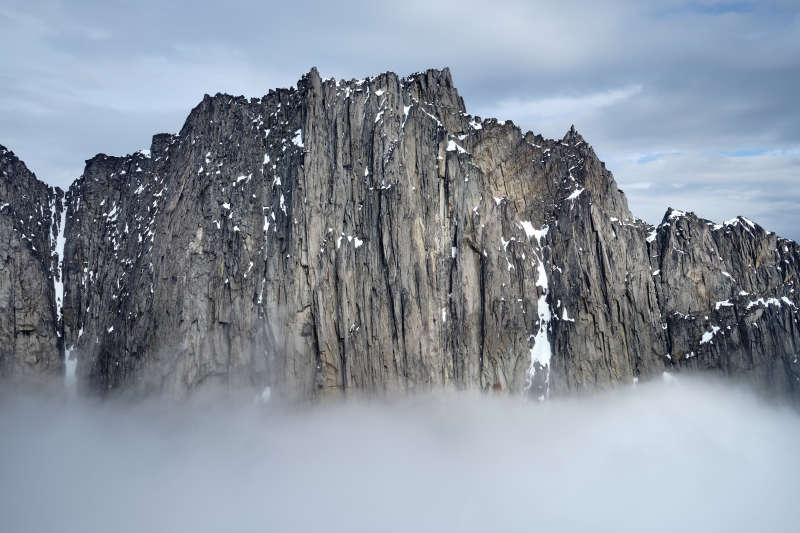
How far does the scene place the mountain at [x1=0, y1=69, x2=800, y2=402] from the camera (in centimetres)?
11175

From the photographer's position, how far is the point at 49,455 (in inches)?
4943

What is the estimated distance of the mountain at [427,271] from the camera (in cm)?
11175

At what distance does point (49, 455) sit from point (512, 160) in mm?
97194

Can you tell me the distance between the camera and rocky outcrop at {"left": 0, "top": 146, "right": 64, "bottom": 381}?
12381 centimetres

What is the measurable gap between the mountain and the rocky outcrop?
15895mm

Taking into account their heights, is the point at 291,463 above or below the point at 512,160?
below

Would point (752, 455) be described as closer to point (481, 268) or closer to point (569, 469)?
point (569, 469)

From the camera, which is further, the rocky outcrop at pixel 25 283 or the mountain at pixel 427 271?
the rocky outcrop at pixel 25 283

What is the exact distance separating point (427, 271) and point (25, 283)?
72745 millimetres

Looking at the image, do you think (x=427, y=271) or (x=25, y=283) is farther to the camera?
(x=25, y=283)

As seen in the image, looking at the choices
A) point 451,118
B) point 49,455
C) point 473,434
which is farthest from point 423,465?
point 49,455

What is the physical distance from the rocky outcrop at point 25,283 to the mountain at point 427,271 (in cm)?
1589

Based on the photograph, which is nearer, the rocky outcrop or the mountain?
the mountain

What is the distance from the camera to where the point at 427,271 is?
111375 mm
